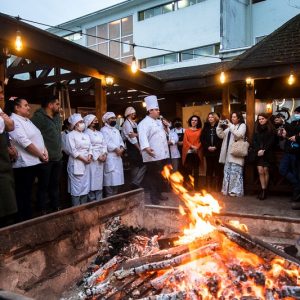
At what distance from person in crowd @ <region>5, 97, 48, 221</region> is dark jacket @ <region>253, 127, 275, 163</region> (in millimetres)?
5039

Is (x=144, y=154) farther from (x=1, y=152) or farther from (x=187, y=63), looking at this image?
(x=187, y=63)

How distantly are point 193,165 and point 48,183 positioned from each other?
4.50m

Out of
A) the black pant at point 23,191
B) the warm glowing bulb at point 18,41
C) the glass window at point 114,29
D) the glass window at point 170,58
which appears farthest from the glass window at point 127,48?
the black pant at point 23,191

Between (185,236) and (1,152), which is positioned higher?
(1,152)

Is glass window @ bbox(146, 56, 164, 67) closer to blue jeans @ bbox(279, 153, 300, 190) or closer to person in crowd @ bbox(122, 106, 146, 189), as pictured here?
person in crowd @ bbox(122, 106, 146, 189)

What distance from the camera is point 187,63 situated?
21328mm

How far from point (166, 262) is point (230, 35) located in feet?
63.8

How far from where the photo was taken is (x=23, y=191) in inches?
205

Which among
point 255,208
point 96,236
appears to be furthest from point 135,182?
point 96,236

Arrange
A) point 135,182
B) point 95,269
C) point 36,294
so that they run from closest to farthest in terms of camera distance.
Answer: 1. point 36,294
2. point 95,269
3. point 135,182

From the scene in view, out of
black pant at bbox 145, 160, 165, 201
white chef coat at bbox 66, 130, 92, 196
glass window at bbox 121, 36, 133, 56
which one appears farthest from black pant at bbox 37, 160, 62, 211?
glass window at bbox 121, 36, 133, 56

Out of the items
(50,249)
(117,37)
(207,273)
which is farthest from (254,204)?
(117,37)

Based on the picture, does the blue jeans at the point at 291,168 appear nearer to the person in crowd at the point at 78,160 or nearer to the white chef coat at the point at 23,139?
the person in crowd at the point at 78,160

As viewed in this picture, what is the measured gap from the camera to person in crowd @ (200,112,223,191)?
28.8 ft
